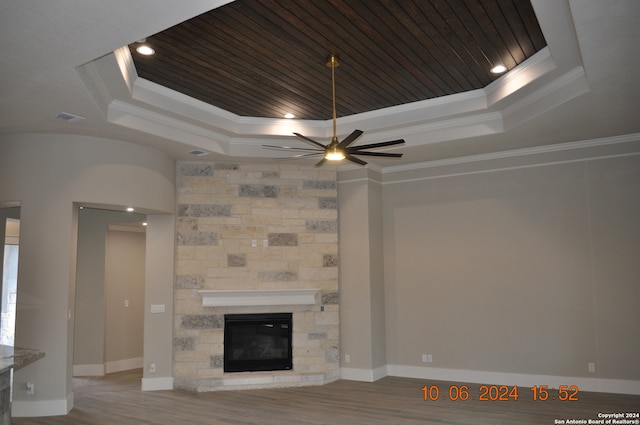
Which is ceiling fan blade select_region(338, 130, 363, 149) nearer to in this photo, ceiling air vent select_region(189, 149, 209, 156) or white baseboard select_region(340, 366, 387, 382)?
ceiling air vent select_region(189, 149, 209, 156)

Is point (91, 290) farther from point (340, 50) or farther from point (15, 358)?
point (340, 50)

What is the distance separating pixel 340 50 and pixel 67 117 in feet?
10.1

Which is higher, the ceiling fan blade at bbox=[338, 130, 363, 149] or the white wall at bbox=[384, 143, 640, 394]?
the ceiling fan blade at bbox=[338, 130, 363, 149]

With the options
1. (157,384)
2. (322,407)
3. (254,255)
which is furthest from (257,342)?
(322,407)

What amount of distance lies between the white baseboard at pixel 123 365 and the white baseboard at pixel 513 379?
443 cm

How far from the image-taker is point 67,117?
5.61 metres

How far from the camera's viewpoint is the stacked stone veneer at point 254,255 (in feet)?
24.3

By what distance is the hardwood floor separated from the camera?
18.3ft

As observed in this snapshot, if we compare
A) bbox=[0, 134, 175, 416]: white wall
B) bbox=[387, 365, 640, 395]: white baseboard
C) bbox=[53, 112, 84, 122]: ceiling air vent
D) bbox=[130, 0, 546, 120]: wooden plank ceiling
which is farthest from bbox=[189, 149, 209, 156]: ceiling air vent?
bbox=[387, 365, 640, 395]: white baseboard

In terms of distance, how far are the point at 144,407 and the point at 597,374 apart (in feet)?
18.6

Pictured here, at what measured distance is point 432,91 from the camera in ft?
20.7

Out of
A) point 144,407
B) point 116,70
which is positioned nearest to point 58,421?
point 144,407

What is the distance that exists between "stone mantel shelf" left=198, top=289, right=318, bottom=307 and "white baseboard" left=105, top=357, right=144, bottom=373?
2540mm

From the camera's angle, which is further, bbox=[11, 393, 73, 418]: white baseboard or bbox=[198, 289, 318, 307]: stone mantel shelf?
bbox=[198, 289, 318, 307]: stone mantel shelf
